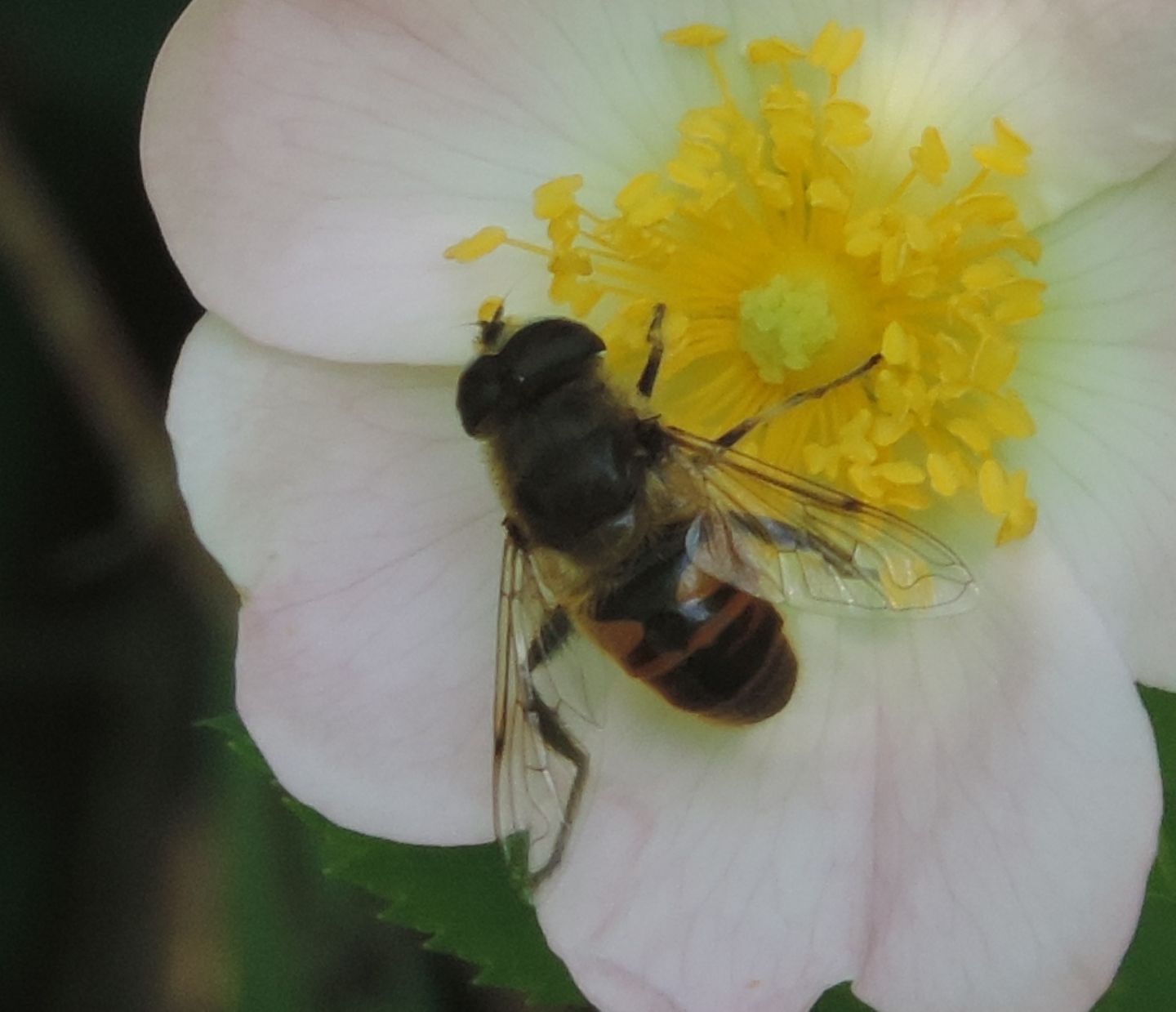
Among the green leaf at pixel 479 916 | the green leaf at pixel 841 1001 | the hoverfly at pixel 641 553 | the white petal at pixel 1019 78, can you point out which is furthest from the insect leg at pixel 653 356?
the green leaf at pixel 841 1001

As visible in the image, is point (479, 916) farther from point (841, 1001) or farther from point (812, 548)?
point (812, 548)

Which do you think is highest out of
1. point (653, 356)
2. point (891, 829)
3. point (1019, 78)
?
point (1019, 78)

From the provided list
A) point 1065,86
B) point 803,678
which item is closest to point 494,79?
point 1065,86

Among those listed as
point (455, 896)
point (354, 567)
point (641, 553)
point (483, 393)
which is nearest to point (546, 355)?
point (483, 393)

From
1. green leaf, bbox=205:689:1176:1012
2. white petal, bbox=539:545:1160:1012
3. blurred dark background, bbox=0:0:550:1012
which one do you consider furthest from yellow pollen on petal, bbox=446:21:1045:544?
blurred dark background, bbox=0:0:550:1012

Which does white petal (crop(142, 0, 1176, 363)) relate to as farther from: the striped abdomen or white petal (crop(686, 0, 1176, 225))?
the striped abdomen
